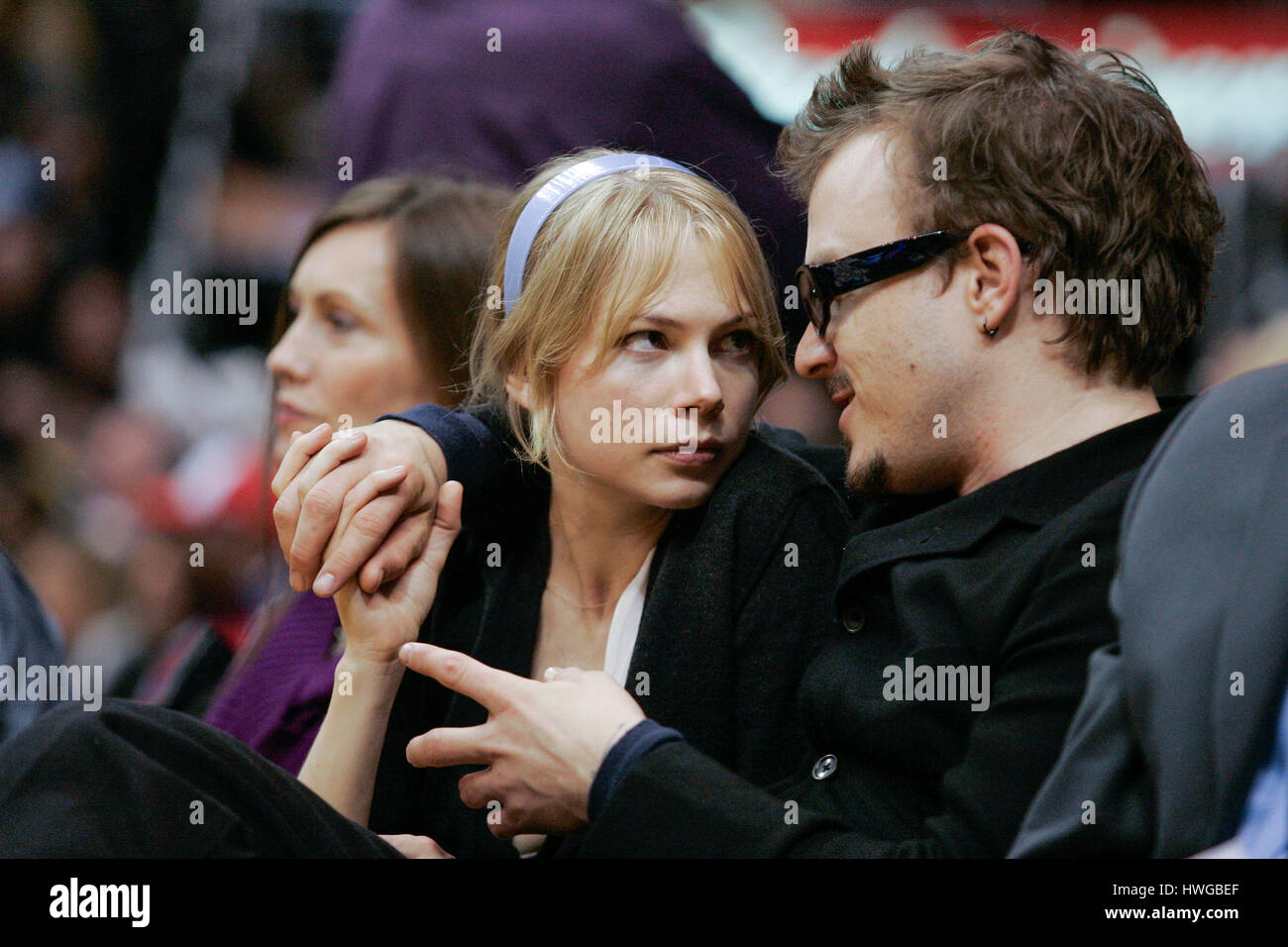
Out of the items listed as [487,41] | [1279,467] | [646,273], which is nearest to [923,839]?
[1279,467]

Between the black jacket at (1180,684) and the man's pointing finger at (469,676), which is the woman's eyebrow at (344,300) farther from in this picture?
the black jacket at (1180,684)

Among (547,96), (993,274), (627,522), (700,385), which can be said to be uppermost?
(547,96)

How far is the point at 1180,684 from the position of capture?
1.38m

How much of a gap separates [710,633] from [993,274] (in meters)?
0.63

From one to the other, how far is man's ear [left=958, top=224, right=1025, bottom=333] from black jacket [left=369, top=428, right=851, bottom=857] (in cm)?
38

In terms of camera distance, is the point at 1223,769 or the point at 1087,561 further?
the point at 1087,561

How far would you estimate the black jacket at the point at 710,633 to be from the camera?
1835 millimetres

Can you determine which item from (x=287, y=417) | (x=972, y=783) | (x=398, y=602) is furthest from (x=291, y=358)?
(x=972, y=783)

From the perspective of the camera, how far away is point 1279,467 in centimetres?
148

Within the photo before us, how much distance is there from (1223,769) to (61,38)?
3.35 m

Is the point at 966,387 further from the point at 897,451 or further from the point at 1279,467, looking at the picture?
the point at 1279,467

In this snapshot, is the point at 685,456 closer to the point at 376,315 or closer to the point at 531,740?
the point at 531,740

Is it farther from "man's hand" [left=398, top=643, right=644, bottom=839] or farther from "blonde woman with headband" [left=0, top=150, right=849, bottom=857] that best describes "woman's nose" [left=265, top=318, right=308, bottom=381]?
"man's hand" [left=398, top=643, right=644, bottom=839]

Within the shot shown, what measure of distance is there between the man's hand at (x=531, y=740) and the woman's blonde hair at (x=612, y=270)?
0.38 meters
